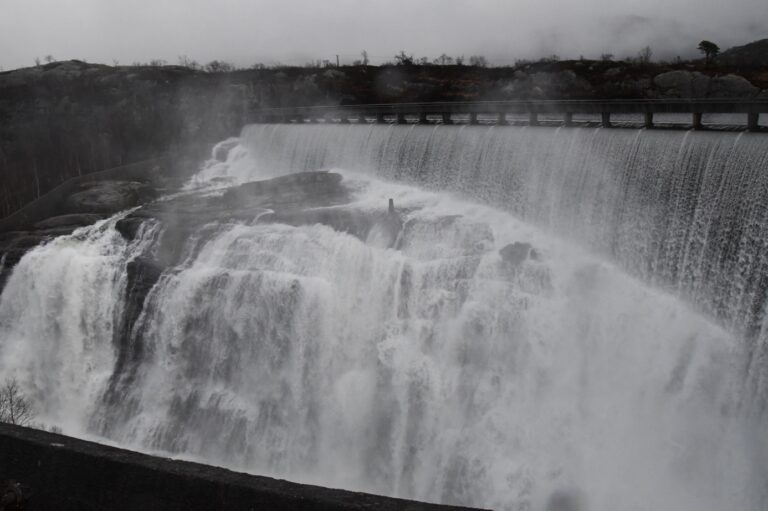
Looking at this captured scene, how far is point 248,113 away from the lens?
3178cm

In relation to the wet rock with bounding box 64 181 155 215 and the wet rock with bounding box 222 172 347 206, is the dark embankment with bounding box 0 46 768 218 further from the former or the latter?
the wet rock with bounding box 222 172 347 206

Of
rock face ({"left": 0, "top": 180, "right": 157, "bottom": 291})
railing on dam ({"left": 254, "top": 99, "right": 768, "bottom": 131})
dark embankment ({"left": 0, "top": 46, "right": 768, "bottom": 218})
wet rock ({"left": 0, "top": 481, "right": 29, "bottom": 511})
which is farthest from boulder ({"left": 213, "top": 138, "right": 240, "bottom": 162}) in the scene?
wet rock ({"left": 0, "top": 481, "right": 29, "bottom": 511})

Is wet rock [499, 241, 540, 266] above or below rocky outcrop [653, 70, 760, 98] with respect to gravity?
below

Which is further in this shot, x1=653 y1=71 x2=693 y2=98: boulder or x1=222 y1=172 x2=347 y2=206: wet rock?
x1=653 y1=71 x2=693 y2=98: boulder

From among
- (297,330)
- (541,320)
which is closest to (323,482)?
(297,330)

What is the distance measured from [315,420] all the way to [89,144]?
25889 millimetres

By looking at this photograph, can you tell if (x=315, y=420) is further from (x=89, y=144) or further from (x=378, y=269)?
(x=89, y=144)

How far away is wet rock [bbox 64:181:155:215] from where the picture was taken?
2352 cm

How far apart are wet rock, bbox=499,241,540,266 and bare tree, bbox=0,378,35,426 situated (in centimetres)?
1057

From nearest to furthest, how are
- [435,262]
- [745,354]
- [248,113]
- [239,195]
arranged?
[745,354] → [435,262] → [239,195] → [248,113]

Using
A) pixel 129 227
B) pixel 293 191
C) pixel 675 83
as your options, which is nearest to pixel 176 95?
pixel 293 191

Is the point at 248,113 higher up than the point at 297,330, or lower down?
higher up

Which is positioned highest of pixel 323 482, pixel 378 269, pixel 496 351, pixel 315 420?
pixel 378 269

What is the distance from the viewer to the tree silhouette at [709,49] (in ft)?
89.5
